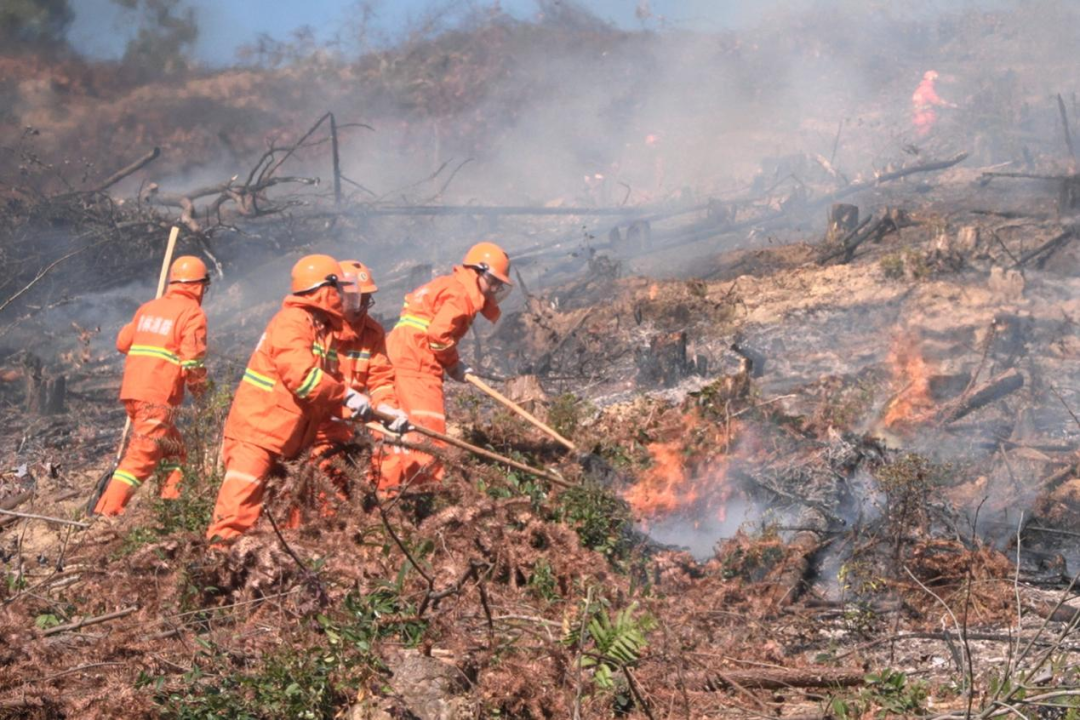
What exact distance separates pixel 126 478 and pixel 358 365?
5.08ft

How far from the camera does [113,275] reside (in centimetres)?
1322

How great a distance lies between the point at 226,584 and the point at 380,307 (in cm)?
893

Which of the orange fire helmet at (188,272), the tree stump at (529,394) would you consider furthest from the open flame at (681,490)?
the orange fire helmet at (188,272)

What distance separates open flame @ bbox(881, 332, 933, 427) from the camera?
7.97 meters

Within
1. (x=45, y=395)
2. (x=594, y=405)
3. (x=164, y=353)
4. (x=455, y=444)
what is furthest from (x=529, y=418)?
(x=45, y=395)

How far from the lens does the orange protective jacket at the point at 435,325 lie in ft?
21.9

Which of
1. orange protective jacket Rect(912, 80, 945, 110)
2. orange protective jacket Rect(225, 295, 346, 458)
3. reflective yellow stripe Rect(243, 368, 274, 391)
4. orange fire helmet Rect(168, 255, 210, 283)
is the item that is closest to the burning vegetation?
orange protective jacket Rect(912, 80, 945, 110)

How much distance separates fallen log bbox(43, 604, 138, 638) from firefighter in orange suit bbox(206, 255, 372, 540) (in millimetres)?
828

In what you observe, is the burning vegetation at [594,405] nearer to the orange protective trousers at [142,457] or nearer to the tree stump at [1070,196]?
the tree stump at [1070,196]

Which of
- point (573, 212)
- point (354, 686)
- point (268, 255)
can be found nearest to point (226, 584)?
point (354, 686)

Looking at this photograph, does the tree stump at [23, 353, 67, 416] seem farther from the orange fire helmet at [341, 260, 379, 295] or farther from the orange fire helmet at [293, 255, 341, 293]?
the orange fire helmet at [293, 255, 341, 293]

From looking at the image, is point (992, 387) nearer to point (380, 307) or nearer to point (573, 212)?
point (380, 307)

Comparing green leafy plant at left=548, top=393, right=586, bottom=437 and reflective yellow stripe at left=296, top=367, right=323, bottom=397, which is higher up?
reflective yellow stripe at left=296, top=367, right=323, bottom=397

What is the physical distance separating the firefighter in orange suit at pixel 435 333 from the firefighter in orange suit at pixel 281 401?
0.94m
